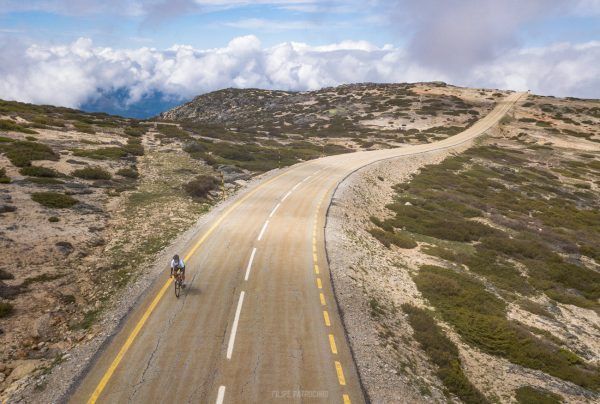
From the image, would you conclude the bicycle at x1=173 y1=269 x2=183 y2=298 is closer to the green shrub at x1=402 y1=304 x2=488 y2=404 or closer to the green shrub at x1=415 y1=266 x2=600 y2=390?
the green shrub at x1=402 y1=304 x2=488 y2=404

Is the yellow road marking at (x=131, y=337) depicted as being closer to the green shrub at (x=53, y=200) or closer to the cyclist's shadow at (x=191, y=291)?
the cyclist's shadow at (x=191, y=291)

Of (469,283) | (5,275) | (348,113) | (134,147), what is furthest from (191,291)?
(348,113)

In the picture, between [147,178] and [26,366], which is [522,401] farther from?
[147,178]

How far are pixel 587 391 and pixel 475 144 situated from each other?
6502 cm

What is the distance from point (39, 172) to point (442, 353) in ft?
97.7

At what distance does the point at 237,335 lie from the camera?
44.1 feet

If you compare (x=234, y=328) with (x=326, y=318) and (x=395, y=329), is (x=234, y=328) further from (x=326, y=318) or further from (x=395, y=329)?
(x=395, y=329)

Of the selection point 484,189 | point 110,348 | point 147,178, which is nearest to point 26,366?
point 110,348

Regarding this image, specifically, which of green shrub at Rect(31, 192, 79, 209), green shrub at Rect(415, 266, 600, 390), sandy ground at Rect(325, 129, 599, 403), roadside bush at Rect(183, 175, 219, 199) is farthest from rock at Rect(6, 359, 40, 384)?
roadside bush at Rect(183, 175, 219, 199)

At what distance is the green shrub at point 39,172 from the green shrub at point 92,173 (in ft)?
4.94

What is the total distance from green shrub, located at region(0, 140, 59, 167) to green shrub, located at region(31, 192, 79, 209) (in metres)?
7.28

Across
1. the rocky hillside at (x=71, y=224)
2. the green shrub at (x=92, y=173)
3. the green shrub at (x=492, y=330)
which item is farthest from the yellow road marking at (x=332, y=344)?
the green shrub at (x=92, y=173)

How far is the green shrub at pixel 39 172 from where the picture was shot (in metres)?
27.3

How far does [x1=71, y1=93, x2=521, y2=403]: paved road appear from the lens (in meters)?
10.9
